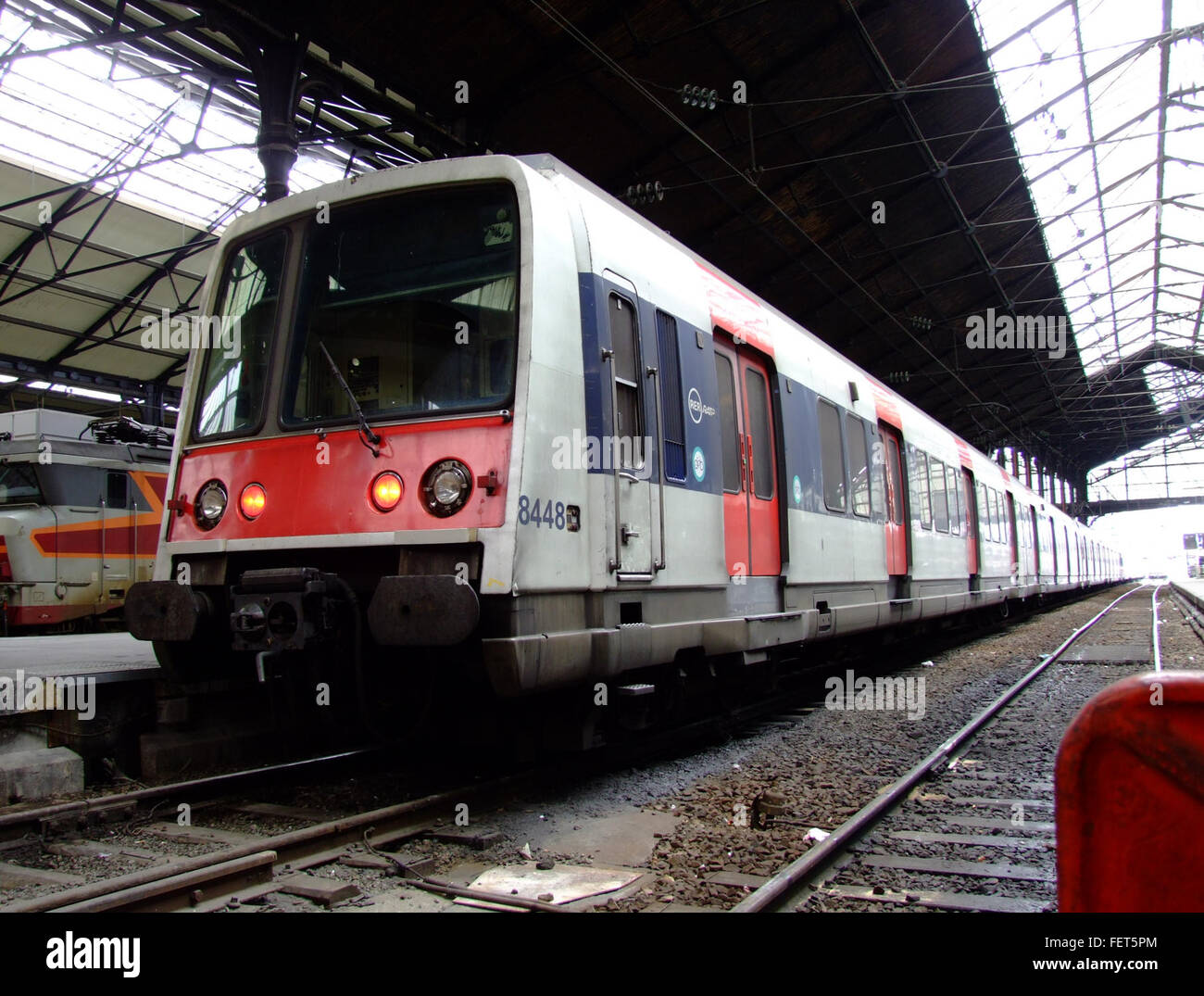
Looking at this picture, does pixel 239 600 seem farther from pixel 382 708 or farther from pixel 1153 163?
pixel 1153 163

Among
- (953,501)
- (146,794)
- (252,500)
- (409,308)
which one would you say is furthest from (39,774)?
(953,501)

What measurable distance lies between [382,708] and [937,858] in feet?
10.1

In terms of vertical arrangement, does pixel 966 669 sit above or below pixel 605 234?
below

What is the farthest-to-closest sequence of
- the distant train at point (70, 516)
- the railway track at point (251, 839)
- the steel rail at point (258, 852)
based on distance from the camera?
the distant train at point (70, 516) → the railway track at point (251, 839) → the steel rail at point (258, 852)

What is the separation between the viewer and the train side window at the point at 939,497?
1247 cm

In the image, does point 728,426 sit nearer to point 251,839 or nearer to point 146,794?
point 251,839

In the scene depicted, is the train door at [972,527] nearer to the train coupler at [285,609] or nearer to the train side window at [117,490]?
the train coupler at [285,609]

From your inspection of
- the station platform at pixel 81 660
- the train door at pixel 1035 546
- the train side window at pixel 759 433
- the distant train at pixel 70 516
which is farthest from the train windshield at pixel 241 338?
the train door at pixel 1035 546

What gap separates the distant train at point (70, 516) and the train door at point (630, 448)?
482 inches

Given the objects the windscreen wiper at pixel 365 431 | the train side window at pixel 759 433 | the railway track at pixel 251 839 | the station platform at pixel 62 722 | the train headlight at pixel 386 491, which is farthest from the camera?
the train side window at pixel 759 433

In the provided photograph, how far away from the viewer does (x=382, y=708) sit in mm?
5465

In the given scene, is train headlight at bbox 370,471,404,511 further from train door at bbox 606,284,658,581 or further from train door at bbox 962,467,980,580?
train door at bbox 962,467,980,580
